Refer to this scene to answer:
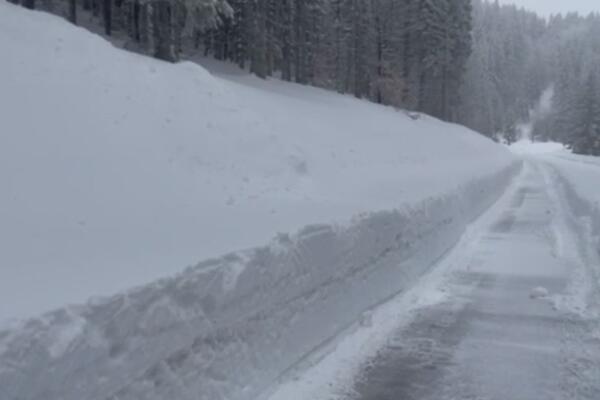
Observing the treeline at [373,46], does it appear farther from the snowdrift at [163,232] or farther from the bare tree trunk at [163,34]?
the snowdrift at [163,232]

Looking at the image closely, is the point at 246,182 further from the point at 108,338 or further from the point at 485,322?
the point at 108,338

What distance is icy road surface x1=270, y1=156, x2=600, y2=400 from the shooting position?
21.0 feet

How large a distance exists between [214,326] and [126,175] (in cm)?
274

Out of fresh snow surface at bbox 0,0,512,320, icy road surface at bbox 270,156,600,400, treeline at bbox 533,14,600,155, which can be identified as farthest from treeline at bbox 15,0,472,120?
icy road surface at bbox 270,156,600,400

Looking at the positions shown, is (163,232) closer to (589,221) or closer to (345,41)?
(589,221)

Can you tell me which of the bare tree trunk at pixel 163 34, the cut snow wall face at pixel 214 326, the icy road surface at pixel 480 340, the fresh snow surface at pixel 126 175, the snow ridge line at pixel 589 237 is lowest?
the icy road surface at pixel 480 340

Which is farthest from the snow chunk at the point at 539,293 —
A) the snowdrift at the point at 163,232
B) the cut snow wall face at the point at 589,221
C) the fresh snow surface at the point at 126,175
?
the fresh snow surface at the point at 126,175

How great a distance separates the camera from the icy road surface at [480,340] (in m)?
6.41

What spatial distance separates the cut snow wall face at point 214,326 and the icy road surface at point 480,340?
384 mm

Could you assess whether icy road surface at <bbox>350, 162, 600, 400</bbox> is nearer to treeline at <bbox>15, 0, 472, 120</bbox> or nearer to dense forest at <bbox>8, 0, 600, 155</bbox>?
dense forest at <bbox>8, 0, 600, 155</bbox>

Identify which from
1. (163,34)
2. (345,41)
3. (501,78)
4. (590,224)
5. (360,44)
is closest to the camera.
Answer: (590,224)

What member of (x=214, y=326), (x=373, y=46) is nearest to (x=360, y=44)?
(x=373, y=46)

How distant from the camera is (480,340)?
8023 mm

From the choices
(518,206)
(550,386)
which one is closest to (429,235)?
(550,386)
